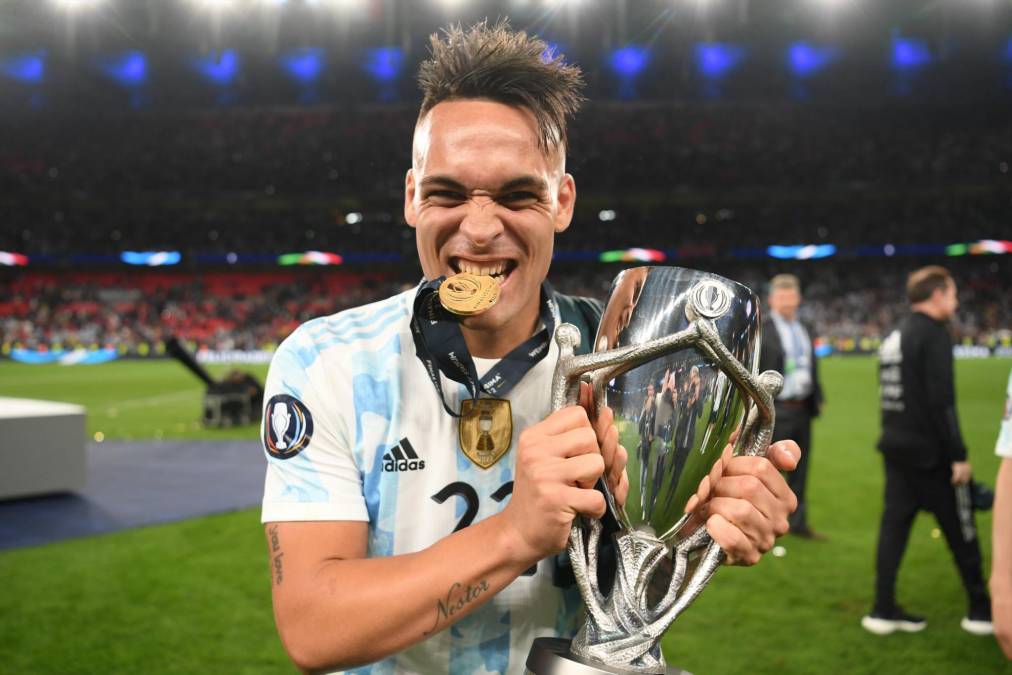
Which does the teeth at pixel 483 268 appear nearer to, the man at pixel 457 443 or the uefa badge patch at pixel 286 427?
the man at pixel 457 443

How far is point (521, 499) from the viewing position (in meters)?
0.96

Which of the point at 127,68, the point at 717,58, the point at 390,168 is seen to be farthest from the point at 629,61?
the point at 127,68

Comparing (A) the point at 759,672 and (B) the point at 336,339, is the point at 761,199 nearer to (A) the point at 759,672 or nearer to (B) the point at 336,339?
(A) the point at 759,672

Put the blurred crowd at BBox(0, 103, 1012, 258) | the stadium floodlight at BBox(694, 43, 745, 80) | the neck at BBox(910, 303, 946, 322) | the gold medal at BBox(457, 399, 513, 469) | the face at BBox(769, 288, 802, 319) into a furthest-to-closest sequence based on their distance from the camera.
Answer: the blurred crowd at BBox(0, 103, 1012, 258)
the stadium floodlight at BBox(694, 43, 745, 80)
the face at BBox(769, 288, 802, 319)
the neck at BBox(910, 303, 946, 322)
the gold medal at BBox(457, 399, 513, 469)

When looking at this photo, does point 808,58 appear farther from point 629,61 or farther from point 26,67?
point 26,67

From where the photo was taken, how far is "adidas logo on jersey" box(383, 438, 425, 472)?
1.35 metres

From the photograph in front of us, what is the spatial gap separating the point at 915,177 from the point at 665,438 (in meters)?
36.7

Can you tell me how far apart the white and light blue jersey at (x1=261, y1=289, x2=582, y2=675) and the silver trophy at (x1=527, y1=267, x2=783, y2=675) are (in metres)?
0.33

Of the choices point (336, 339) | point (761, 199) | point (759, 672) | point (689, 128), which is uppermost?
point (689, 128)

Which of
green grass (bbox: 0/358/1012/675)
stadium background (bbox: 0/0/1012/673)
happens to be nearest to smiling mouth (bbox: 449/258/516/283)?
green grass (bbox: 0/358/1012/675)

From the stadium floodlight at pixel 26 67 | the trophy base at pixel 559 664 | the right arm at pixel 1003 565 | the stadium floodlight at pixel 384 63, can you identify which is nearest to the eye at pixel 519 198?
the trophy base at pixel 559 664

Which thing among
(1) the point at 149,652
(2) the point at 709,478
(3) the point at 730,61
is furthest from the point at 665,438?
(3) the point at 730,61

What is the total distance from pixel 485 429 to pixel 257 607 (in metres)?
3.75

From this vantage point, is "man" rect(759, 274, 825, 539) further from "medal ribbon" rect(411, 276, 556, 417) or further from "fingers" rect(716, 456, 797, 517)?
"fingers" rect(716, 456, 797, 517)
